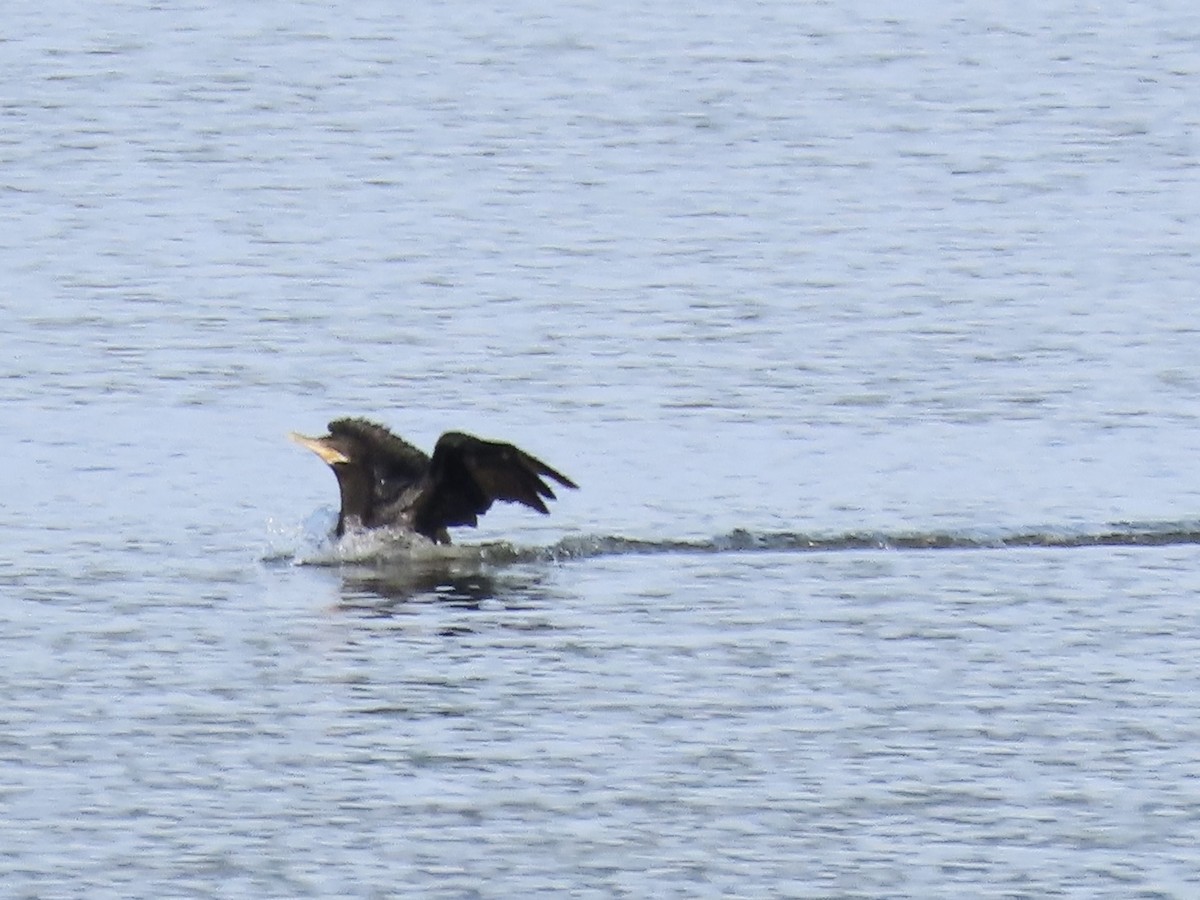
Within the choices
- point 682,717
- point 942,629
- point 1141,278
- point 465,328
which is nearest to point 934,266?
point 1141,278

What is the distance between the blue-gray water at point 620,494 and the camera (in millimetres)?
11305

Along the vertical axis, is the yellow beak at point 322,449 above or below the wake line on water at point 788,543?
above

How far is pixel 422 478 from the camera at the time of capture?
1681 centimetres

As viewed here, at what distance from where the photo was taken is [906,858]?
1078cm

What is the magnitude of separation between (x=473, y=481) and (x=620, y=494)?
1145mm

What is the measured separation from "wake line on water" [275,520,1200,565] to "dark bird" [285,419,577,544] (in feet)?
0.56

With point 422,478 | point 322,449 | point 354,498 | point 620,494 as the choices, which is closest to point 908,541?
point 620,494

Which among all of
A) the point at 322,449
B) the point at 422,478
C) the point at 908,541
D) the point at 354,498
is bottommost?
the point at 908,541

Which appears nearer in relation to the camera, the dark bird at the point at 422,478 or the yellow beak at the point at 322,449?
the dark bird at the point at 422,478

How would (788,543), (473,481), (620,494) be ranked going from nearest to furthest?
(788,543) < (473,481) < (620,494)

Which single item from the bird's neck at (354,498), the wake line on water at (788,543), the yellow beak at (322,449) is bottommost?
the wake line on water at (788,543)

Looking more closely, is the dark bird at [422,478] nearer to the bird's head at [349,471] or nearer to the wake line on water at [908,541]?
the bird's head at [349,471]

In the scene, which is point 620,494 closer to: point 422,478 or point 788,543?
point 422,478

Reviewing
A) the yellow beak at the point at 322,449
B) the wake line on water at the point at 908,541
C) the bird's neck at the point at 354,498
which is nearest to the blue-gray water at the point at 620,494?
the wake line on water at the point at 908,541
